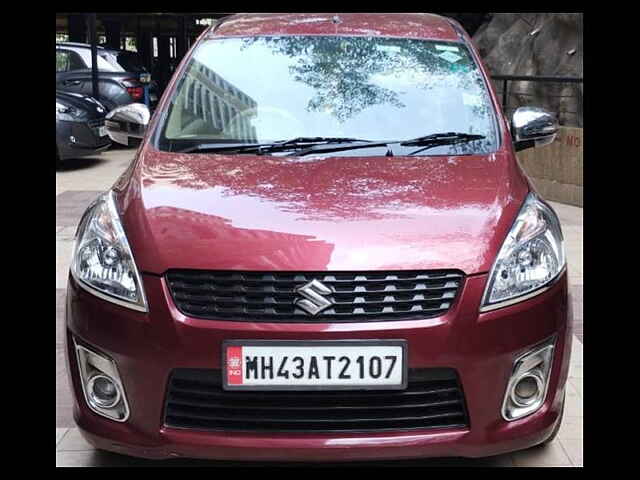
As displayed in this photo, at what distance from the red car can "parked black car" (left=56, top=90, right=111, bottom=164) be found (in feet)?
24.2

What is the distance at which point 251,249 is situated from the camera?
2604mm

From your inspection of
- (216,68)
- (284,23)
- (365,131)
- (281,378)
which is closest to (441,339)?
(281,378)

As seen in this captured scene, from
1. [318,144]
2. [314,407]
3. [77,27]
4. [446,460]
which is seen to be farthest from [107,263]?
[77,27]

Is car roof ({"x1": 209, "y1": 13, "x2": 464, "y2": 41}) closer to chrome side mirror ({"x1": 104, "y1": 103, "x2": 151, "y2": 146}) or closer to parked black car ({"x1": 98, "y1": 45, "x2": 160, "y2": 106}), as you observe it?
chrome side mirror ({"x1": 104, "y1": 103, "x2": 151, "y2": 146})

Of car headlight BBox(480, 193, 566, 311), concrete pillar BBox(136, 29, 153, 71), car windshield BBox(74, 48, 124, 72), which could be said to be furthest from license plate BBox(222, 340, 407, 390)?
concrete pillar BBox(136, 29, 153, 71)

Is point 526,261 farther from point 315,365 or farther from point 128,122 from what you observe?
point 128,122

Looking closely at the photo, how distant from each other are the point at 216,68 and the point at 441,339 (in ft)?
6.36

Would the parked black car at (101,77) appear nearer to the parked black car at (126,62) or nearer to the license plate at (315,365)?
the parked black car at (126,62)

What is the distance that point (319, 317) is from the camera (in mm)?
2531

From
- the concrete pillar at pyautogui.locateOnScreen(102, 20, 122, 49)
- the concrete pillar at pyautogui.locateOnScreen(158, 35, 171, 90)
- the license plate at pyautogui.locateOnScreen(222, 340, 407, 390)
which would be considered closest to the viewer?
the license plate at pyautogui.locateOnScreen(222, 340, 407, 390)

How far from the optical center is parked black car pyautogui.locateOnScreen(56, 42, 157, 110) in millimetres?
12227

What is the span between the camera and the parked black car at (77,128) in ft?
33.0

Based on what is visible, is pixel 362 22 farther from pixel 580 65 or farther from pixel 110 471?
pixel 580 65

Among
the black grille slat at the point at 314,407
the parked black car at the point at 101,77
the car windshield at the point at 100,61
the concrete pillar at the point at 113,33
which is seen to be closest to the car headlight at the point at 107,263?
the black grille slat at the point at 314,407
